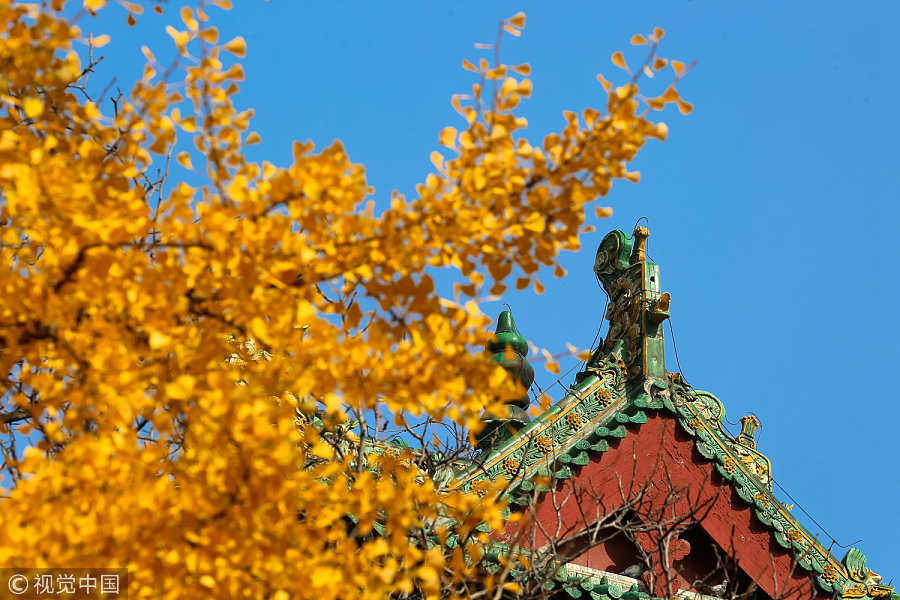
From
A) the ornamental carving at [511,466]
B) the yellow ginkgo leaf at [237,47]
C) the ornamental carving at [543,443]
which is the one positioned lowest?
the yellow ginkgo leaf at [237,47]

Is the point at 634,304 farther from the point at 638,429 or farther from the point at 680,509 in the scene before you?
the point at 680,509

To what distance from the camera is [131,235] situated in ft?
14.5

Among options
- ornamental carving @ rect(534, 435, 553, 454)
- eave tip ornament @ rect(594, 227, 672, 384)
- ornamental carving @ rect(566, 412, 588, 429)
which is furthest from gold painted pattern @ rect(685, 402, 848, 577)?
ornamental carving @ rect(534, 435, 553, 454)

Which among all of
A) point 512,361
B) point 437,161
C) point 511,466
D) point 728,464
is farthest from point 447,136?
point 512,361

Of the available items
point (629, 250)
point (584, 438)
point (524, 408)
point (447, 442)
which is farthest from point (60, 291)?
point (524, 408)

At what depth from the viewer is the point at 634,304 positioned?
10.3 meters

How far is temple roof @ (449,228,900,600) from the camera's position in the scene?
9203 mm

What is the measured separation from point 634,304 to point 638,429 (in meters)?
1.21

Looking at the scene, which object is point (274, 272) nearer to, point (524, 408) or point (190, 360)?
point (190, 360)

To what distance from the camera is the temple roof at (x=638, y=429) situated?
9203 mm

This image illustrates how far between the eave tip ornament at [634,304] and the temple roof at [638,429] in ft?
0.04

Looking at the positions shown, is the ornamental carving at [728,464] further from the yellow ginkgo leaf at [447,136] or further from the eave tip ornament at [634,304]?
the yellow ginkgo leaf at [447,136]

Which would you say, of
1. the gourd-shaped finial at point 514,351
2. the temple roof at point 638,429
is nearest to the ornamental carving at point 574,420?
the temple roof at point 638,429

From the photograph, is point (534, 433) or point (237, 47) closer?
point (237, 47)
